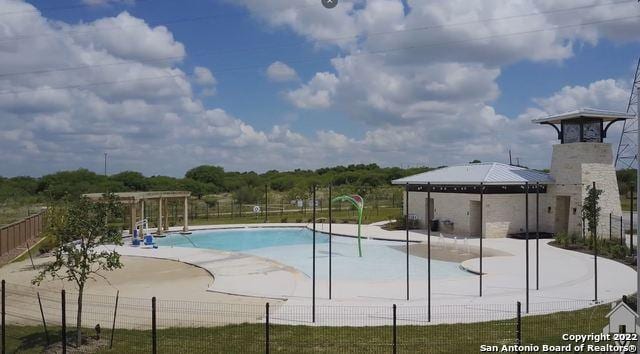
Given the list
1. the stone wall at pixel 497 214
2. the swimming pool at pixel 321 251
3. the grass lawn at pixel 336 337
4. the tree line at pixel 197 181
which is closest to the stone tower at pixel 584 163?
the stone wall at pixel 497 214

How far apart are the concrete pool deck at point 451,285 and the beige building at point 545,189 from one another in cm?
604

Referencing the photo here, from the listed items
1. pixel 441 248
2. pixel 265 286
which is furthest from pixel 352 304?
pixel 441 248

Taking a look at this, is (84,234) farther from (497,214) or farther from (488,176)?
(488,176)

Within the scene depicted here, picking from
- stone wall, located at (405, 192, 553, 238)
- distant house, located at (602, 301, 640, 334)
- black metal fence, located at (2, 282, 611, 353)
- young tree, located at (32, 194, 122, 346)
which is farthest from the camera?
stone wall, located at (405, 192, 553, 238)

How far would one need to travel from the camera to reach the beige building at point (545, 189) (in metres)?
27.6

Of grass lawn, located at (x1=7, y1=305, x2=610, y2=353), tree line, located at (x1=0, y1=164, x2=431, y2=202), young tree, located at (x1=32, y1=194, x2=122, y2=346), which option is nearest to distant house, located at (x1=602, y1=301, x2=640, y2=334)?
grass lawn, located at (x1=7, y1=305, x2=610, y2=353)

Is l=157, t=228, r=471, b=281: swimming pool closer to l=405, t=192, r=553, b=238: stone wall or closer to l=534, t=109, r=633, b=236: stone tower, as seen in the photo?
l=405, t=192, r=553, b=238: stone wall

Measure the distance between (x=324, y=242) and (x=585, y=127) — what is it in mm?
15709

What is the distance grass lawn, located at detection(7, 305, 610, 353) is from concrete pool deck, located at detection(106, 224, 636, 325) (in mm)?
1061

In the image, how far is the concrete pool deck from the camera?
14.0 m

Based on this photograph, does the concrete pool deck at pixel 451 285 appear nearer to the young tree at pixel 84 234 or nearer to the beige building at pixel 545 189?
the young tree at pixel 84 234

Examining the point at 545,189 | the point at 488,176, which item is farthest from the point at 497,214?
the point at 545,189

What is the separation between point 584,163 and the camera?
2755 centimetres

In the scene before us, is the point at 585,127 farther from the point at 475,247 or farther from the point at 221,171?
the point at 221,171
